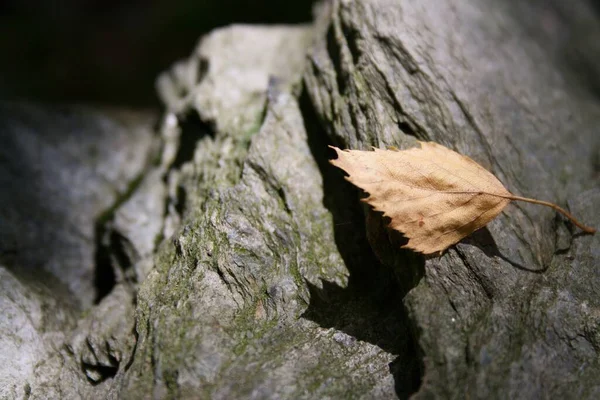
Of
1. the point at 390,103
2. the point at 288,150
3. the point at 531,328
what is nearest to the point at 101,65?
the point at 288,150

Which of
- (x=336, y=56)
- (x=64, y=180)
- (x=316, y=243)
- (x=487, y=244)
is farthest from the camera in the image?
(x=64, y=180)

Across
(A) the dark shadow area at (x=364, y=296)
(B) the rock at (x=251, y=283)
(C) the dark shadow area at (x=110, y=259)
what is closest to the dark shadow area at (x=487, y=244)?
(A) the dark shadow area at (x=364, y=296)

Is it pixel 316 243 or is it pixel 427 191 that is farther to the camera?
pixel 316 243

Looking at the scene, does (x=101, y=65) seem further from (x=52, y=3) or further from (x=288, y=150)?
(x=288, y=150)

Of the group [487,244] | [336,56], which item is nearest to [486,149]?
[487,244]

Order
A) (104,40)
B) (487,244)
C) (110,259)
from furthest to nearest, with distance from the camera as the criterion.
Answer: (104,40), (110,259), (487,244)

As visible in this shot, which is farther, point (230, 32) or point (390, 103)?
point (230, 32)

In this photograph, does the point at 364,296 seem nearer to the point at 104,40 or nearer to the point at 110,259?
the point at 110,259
